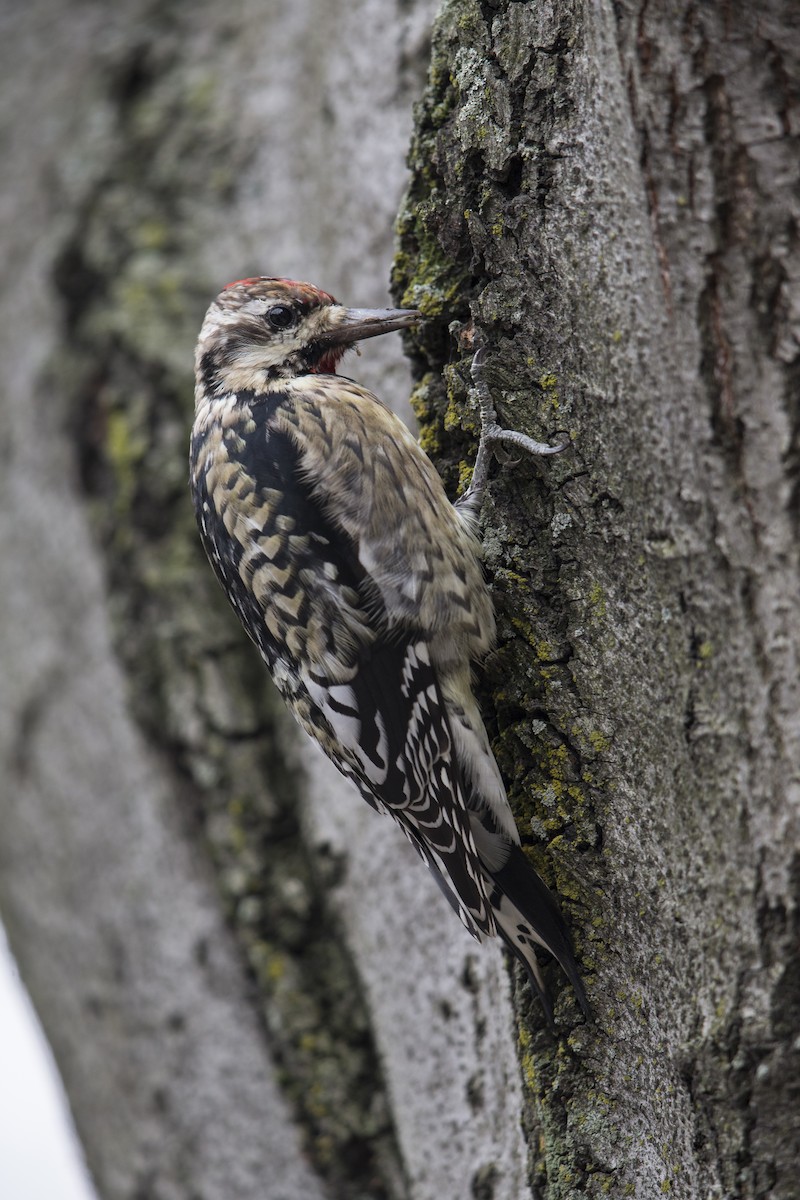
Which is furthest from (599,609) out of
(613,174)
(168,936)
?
(168,936)

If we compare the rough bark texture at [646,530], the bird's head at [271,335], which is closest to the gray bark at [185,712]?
the bird's head at [271,335]

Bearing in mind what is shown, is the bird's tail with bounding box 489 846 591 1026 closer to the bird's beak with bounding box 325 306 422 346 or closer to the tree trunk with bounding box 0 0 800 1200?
the tree trunk with bounding box 0 0 800 1200

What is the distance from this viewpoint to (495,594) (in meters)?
2.15

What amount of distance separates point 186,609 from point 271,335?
32.5 inches

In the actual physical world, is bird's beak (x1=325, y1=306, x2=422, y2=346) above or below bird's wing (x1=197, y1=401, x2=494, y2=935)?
above

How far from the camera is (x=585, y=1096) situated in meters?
1.89

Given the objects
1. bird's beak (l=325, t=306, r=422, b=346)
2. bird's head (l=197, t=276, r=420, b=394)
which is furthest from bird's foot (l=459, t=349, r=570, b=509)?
bird's head (l=197, t=276, r=420, b=394)

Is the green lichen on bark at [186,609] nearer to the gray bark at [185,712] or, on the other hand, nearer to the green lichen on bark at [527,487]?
the gray bark at [185,712]

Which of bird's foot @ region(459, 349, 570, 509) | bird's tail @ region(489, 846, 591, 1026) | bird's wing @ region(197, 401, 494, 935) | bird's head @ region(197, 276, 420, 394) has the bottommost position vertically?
bird's tail @ region(489, 846, 591, 1026)

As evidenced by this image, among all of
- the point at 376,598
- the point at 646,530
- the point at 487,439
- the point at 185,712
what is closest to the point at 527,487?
the point at 487,439

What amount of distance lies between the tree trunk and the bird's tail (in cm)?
3

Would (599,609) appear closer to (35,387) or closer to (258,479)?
(258,479)

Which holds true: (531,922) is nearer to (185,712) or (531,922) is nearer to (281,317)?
(185,712)

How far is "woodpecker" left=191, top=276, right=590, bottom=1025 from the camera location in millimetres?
2100
